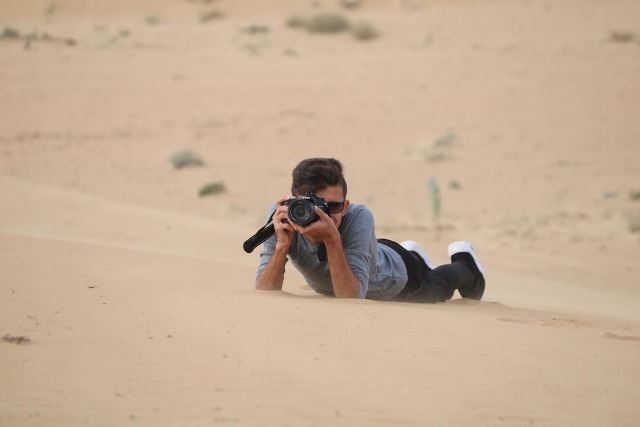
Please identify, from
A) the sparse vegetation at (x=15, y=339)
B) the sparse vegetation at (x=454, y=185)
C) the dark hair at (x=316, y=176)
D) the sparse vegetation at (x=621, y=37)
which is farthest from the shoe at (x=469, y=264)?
the sparse vegetation at (x=621, y=37)

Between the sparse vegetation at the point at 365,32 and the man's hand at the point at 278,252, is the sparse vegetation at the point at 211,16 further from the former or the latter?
the man's hand at the point at 278,252

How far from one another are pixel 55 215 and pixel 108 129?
11308 mm

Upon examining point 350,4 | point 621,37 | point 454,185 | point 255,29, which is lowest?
point 454,185

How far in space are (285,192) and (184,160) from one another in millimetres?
3155

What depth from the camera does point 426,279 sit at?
6734 millimetres

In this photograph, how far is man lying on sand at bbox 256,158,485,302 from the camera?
5.61 meters

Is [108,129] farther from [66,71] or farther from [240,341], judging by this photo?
[240,341]

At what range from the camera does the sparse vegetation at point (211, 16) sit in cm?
4216

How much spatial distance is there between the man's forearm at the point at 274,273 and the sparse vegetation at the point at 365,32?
29.5 meters

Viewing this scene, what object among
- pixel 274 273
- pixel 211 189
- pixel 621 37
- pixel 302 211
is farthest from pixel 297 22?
pixel 302 211

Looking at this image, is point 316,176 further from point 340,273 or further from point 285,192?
point 285,192

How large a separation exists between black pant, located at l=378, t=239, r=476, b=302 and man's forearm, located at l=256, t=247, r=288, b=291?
873mm

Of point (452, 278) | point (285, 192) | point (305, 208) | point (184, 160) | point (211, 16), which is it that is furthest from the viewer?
point (211, 16)

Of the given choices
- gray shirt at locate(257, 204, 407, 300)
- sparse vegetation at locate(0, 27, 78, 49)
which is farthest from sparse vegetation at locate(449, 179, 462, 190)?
sparse vegetation at locate(0, 27, 78, 49)
